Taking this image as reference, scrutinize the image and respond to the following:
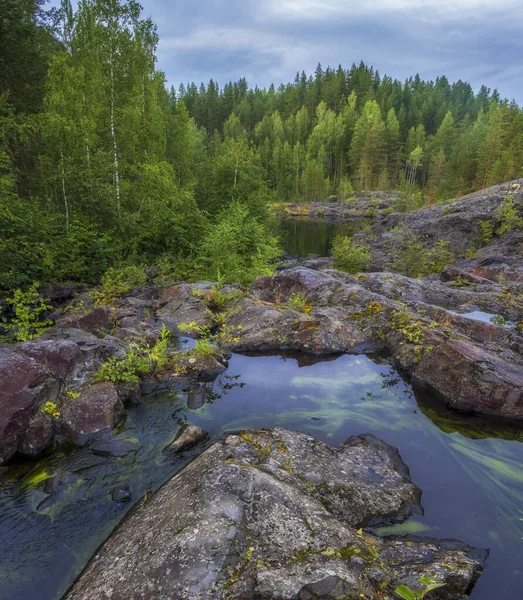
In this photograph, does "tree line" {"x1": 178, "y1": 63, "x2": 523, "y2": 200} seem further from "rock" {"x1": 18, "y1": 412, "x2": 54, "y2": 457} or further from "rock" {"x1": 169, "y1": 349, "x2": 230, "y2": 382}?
"rock" {"x1": 18, "y1": 412, "x2": 54, "y2": 457}

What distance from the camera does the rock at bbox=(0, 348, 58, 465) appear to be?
705cm

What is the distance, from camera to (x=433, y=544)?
16.7 ft

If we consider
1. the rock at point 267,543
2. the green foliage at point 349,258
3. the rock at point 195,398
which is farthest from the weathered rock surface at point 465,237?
the rock at point 267,543

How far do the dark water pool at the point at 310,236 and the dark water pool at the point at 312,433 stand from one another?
2873 centimetres

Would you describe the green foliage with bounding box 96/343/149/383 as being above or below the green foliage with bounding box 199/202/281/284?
below

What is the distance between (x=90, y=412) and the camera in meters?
7.91

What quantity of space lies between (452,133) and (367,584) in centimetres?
11351

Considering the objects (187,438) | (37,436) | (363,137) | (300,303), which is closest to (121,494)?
(187,438)

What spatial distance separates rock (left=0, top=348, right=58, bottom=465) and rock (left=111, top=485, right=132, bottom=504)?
222 centimetres

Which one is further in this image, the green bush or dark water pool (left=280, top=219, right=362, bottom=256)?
dark water pool (left=280, top=219, right=362, bottom=256)

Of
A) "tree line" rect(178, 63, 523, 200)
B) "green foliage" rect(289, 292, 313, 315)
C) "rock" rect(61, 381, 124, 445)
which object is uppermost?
"tree line" rect(178, 63, 523, 200)

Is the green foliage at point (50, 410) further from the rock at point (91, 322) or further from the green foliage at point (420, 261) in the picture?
the green foliage at point (420, 261)

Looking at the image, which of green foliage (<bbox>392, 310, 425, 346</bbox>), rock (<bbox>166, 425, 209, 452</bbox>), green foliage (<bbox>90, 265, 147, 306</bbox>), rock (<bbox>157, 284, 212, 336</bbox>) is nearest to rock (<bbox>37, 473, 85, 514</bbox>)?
rock (<bbox>166, 425, 209, 452</bbox>)

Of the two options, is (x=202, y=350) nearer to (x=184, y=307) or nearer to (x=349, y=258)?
(x=184, y=307)
